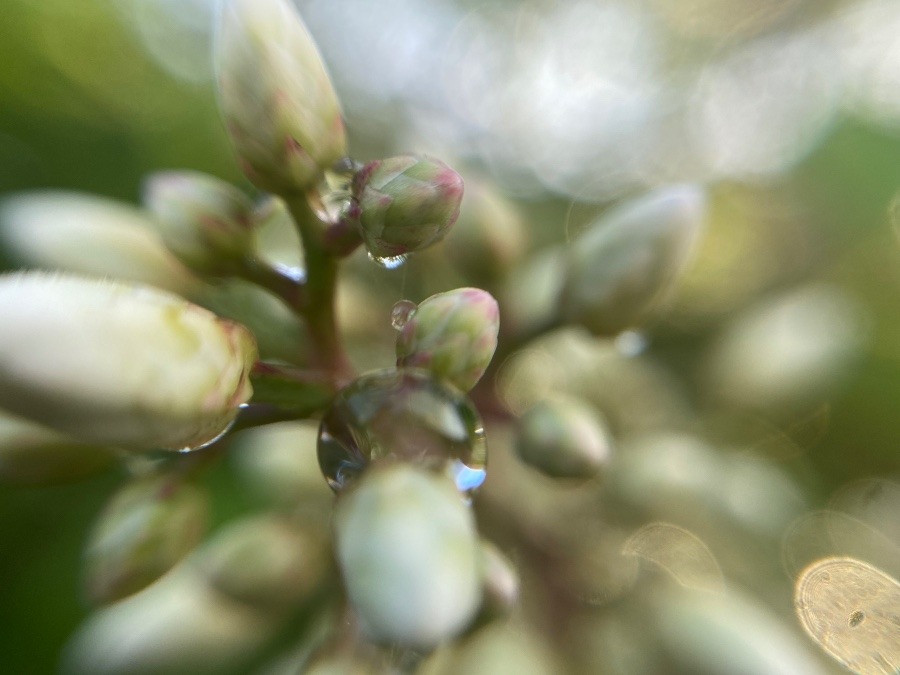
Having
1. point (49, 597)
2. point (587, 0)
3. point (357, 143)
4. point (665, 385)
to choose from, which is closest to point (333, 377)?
point (665, 385)

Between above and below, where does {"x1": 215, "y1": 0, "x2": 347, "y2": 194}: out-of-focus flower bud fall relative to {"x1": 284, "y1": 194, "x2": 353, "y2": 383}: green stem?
above

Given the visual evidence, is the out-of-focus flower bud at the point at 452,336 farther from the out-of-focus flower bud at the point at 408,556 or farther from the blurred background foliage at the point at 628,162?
the blurred background foliage at the point at 628,162

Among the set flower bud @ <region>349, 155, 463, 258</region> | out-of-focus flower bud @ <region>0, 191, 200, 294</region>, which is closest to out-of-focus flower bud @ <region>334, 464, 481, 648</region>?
flower bud @ <region>349, 155, 463, 258</region>

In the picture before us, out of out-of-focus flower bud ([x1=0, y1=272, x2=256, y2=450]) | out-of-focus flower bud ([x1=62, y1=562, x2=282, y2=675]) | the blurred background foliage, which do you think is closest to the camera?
out-of-focus flower bud ([x1=0, y1=272, x2=256, y2=450])

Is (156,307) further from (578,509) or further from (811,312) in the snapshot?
(811,312)

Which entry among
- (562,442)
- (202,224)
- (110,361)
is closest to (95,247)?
(202,224)

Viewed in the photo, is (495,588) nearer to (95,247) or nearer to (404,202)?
(404,202)

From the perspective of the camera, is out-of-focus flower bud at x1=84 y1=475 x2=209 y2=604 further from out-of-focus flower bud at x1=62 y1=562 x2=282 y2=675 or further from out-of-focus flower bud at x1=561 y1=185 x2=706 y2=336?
out-of-focus flower bud at x1=561 y1=185 x2=706 y2=336
